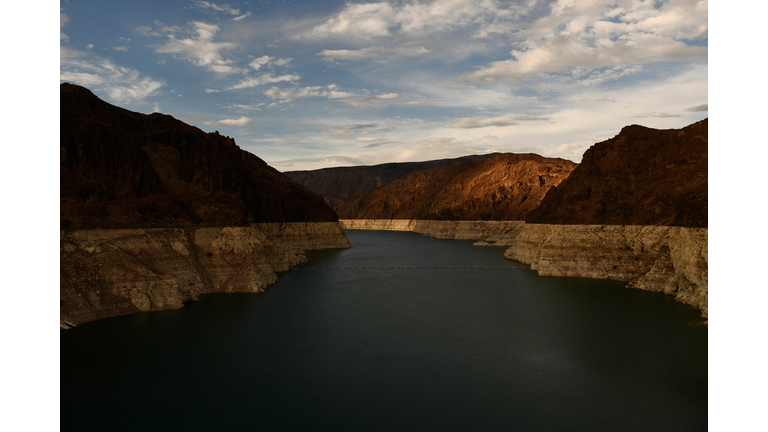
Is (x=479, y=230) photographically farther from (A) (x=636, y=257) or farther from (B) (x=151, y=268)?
(B) (x=151, y=268)

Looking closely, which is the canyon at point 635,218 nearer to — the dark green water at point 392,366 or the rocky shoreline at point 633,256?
the rocky shoreline at point 633,256

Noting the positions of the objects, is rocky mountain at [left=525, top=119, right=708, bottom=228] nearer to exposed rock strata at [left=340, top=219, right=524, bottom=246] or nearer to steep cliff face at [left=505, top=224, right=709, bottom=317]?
steep cliff face at [left=505, top=224, right=709, bottom=317]

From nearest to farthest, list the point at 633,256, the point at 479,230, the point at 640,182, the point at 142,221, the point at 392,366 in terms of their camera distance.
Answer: the point at 392,366 < the point at 142,221 < the point at 633,256 < the point at 640,182 < the point at 479,230

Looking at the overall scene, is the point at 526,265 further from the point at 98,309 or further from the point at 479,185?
the point at 479,185

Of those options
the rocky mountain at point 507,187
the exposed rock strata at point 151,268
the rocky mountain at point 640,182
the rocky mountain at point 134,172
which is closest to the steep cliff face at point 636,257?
the rocky mountain at point 640,182

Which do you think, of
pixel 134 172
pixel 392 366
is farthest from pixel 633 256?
pixel 134 172
